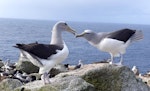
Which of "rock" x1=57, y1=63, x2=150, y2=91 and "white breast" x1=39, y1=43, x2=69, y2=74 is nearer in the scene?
"white breast" x1=39, y1=43, x2=69, y2=74

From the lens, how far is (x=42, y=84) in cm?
1104

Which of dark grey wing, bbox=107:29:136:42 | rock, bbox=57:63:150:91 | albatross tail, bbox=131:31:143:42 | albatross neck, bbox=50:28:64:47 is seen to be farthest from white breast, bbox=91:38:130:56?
albatross neck, bbox=50:28:64:47

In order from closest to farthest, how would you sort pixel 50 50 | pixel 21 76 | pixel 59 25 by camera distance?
pixel 50 50 < pixel 59 25 < pixel 21 76

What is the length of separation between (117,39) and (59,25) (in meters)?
1.92

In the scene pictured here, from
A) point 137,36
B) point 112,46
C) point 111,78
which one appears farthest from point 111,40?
point 137,36

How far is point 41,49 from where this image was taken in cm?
1063

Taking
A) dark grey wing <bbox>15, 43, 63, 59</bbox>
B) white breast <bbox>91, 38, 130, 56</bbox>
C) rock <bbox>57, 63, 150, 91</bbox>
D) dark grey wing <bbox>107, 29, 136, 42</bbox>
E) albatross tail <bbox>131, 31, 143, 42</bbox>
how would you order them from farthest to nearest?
albatross tail <bbox>131, 31, 143, 42</bbox> < dark grey wing <bbox>107, 29, 136, 42</bbox> < rock <bbox>57, 63, 150, 91</bbox> < white breast <bbox>91, 38, 130, 56</bbox> < dark grey wing <bbox>15, 43, 63, 59</bbox>

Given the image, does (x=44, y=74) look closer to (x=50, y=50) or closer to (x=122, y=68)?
(x=50, y=50)

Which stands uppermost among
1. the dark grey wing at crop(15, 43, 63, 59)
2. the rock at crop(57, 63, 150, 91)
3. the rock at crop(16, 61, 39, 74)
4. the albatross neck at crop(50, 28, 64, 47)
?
the albatross neck at crop(50, 28, 64, 47)

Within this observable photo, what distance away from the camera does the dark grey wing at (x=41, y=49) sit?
10367 mm

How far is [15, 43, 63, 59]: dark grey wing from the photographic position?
34.0 feet

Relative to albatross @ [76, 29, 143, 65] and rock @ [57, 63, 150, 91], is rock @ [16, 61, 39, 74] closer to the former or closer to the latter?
albatross @ [76, 29, 143, 65]

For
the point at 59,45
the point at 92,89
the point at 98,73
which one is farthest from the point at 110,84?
the point at 59,45

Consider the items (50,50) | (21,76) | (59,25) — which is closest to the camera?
(50,50)
